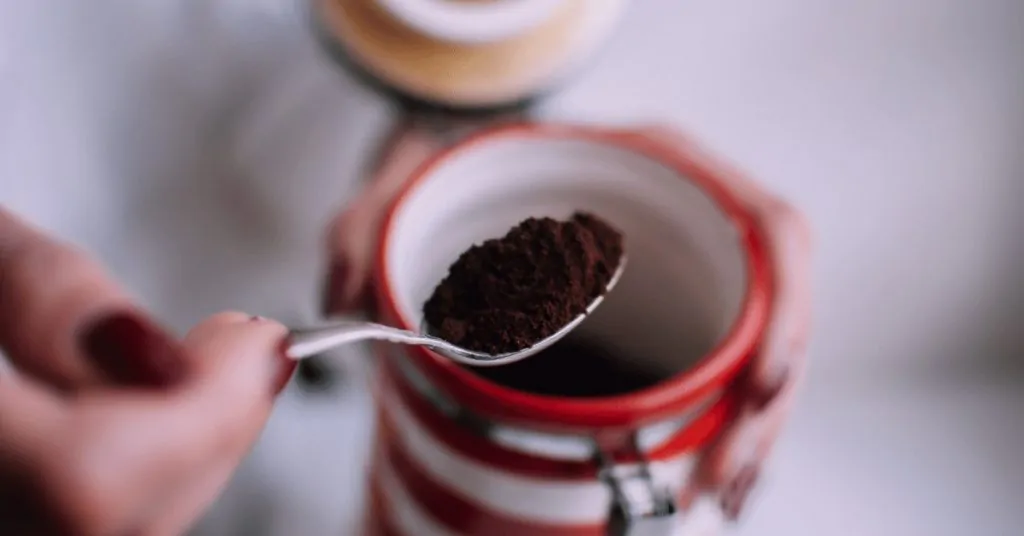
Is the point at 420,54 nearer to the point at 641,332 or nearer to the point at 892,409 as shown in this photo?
the point at 641,332

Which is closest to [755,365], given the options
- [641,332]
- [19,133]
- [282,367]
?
[641,332]

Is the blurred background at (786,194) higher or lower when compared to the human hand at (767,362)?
higher

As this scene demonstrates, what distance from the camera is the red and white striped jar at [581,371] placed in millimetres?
187

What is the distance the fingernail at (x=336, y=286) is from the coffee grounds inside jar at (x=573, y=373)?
8 cm

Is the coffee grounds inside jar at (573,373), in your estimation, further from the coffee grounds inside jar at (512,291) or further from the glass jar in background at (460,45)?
the glass jar in background at (460,45)

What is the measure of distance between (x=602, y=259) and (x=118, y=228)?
22cm

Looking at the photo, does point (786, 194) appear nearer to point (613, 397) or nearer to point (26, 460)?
point (613, 397)

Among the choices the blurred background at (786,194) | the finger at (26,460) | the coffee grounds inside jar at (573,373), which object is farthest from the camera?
the blurred background at (786,194)

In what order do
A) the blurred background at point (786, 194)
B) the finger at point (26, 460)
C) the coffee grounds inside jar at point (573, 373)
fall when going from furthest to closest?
the blurred background at point (786, 194) → the coffee grounds inside jar at point (573, 373) → the finger at point (26, 460)

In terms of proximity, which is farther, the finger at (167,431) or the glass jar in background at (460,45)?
the glass jar in background at (460,45)

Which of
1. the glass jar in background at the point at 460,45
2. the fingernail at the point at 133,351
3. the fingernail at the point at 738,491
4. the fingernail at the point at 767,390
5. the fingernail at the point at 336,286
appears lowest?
the fingernail at the point at 133,351

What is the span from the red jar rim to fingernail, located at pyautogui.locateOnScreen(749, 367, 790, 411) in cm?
2

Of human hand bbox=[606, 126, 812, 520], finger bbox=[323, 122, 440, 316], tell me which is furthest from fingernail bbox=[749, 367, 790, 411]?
finger bbox=[323, 122, 440, 316]

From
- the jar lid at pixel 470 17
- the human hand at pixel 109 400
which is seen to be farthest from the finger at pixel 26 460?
the jar lid at pixel 470 17
